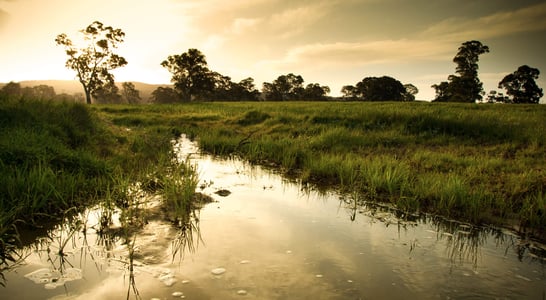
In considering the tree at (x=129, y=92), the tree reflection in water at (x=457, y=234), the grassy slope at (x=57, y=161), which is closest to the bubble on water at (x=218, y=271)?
the grassy slope at (x=57, y=161)

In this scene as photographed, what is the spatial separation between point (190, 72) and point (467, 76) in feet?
170

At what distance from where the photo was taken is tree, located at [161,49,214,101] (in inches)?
2468

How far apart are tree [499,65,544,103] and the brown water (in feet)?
232

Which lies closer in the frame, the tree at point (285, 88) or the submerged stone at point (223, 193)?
the submerged stone at point (223, 193)

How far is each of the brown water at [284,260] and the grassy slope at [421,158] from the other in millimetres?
748

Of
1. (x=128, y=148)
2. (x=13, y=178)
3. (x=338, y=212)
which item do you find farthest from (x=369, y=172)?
(x=128, y=148)

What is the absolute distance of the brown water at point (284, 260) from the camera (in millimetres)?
3100

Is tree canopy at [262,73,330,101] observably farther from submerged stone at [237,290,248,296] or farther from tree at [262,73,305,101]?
submerged stone at [237,290,248,296]

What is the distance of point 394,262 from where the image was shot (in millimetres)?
3732

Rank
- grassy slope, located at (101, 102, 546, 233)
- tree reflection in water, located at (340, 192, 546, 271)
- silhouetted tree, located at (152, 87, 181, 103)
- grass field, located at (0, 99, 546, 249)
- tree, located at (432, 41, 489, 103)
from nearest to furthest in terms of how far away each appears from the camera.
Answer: tree reflection in water, located at (340, 192, 546, 271), grass field, located at (0, 99, 546, 249), grassy slope, located at (101, 102, 546, 233), tree, located at (432, 41, 489, 103), silhouetted tree, located at (152, 87, 181, 103)

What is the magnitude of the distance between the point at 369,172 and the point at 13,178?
6388 mm

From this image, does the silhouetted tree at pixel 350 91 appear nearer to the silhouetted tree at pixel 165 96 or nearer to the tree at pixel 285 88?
the tree at pixel 285 88

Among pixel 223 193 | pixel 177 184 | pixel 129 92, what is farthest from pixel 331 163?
pixel 129 92

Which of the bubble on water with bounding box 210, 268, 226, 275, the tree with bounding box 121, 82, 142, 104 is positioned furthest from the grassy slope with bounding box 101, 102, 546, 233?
the tree with bounding box 121, 82, 142, 104
